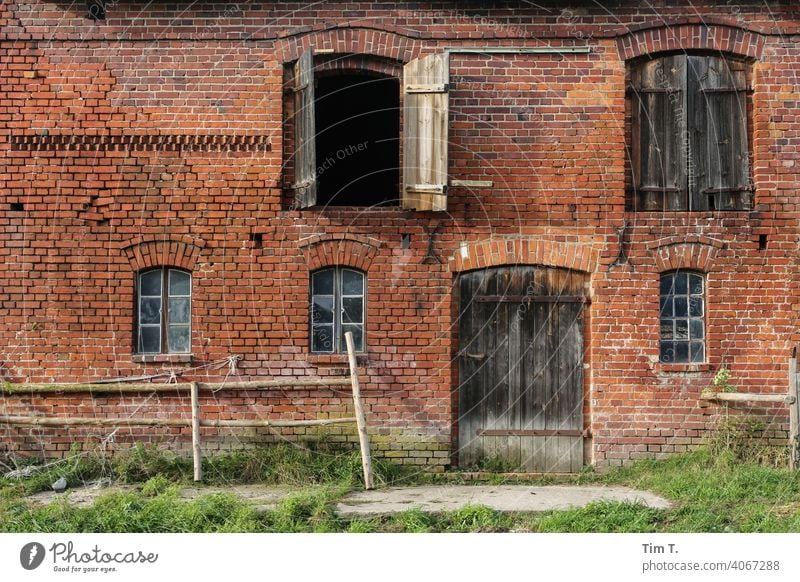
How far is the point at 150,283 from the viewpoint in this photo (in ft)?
36.3

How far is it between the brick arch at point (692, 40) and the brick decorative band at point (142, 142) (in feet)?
15.3

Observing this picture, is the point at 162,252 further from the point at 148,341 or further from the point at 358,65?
the point at 358,65

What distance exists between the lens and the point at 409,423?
10.9 m

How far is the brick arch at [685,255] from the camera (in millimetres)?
10891

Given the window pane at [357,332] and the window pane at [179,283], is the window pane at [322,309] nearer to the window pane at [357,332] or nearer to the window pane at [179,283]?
the window pane at [357,332]

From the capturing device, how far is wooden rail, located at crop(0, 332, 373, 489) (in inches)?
400

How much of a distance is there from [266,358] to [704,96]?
6367 millimetres

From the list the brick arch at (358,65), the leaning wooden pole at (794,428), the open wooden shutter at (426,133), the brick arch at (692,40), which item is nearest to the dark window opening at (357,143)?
the brick arch at (358,65)

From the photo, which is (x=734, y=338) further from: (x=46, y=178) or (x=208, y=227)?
(x=46, y=178)

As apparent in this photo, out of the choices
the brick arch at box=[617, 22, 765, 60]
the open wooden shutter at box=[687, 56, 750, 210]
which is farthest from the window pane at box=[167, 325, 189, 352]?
the open wooden shutter at box=[687, 56, 750, 210]

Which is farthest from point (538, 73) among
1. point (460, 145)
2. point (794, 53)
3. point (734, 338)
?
point (734, 338)

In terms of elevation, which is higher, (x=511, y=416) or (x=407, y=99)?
(x=407, y=99)

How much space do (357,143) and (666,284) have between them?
4.86 metres

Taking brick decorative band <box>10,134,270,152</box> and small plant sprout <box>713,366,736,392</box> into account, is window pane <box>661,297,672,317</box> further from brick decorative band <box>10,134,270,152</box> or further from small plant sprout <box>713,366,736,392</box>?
brick decorative band <box>10,134,270,152</box>
